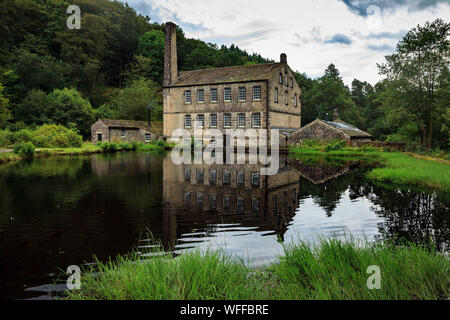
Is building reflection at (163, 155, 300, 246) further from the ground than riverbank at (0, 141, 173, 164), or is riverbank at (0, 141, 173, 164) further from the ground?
riverbank at (0, 141, 173, 164)

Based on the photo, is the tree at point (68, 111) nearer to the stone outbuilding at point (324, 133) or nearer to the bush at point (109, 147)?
the bush at point (109, 147)

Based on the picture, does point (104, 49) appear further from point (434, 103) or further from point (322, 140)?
point (434, 103)

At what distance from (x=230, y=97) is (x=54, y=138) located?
20493 mm

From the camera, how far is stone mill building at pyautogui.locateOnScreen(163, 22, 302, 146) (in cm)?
3856

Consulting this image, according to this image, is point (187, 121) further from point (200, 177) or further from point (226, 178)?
point (226, 178)

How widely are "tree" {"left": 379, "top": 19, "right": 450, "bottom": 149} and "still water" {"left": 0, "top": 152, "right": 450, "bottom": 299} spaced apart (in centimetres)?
2016

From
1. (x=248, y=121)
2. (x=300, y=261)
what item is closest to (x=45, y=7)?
(x=248, y=121)

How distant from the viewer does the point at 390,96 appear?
30438mm

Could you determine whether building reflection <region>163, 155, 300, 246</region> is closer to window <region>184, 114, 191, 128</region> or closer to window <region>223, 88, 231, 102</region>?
window <region>223, 88, 231, 102</region>

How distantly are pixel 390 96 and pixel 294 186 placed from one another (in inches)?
896

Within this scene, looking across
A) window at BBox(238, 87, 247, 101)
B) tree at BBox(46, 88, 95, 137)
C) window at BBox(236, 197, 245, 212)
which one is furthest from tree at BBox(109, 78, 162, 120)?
window at BBox(236, 197, 245, 212)

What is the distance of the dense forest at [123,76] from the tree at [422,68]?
0.08 metres

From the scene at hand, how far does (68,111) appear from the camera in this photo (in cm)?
4275

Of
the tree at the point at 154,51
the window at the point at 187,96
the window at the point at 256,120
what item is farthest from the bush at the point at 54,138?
→ the tree at the point at 154,51
